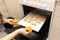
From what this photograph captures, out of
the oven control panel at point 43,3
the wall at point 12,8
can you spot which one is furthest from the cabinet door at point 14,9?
the oven control panel at point 43,3

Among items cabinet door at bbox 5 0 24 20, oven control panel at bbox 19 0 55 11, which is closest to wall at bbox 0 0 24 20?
cabinet door at bbox 5 0 24 20

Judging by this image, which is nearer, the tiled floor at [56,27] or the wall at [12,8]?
the tiled floor at [56,27]

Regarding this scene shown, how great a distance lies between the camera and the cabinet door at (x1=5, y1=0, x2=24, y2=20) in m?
1.21

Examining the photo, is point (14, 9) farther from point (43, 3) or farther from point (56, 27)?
point (56, 27)

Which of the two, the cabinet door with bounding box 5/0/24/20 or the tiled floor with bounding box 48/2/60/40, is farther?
the cabinet door with bounding box 5/0/24/20

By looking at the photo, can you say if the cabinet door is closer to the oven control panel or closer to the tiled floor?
the oven control panel

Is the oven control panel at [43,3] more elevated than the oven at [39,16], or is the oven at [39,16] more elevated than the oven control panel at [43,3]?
the oven control panel at [43,3]

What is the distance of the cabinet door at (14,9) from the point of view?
1.21 m

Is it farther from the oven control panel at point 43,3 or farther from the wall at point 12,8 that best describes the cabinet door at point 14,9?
the oven control panel at point 43,3

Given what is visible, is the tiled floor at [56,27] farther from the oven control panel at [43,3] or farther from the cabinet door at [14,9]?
the cabinet door at [14,9]

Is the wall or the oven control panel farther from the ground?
the oven control panel

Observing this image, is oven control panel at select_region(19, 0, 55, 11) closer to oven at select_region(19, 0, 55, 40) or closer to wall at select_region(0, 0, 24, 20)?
oven at select_region(19, 0, 55, 40)

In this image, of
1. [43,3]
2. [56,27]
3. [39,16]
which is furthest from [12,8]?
[56,27]

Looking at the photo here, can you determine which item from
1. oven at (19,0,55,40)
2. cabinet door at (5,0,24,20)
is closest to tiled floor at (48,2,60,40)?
oven at (19,0,55,40)
